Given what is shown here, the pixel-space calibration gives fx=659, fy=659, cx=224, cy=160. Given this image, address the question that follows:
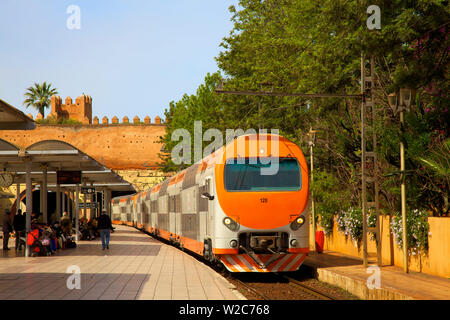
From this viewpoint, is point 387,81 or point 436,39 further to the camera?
point 387,81

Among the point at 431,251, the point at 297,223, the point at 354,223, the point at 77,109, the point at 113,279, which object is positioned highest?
the point at 77,109

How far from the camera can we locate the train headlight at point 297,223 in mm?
15984

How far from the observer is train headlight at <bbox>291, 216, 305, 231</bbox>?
16.0 m

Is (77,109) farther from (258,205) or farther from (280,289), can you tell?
(280,289)

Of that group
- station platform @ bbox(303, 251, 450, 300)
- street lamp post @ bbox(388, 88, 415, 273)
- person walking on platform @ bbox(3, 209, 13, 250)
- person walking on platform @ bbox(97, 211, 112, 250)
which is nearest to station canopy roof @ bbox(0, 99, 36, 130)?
station platform @ bbox(303, 251, 450, 300)

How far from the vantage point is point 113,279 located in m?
14.8

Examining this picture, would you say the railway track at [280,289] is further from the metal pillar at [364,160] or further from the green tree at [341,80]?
the green tree at [341,80]

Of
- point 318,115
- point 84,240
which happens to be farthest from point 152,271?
point 84,240

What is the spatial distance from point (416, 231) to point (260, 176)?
3891mm

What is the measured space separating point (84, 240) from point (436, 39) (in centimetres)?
2492

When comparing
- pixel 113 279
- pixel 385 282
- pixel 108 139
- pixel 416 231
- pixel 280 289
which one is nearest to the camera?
pixel 385 282

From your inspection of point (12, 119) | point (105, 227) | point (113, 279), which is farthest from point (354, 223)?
point (12, 119)
